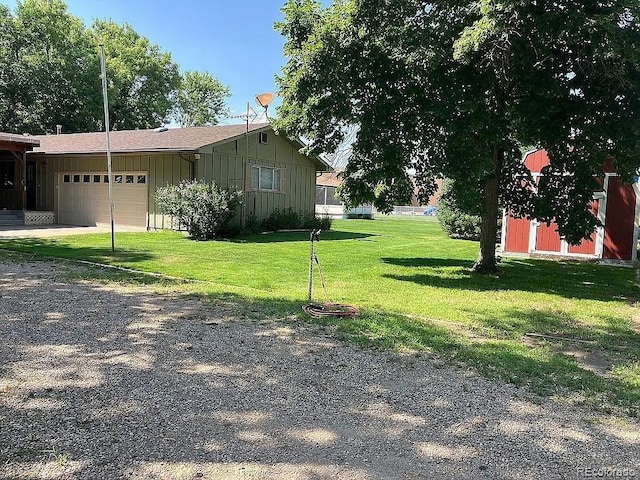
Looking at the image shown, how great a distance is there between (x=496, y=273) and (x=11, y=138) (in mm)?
15984

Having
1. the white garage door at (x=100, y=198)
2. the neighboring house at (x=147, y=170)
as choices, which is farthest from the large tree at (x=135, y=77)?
the white garage door at (x=100, y=198)

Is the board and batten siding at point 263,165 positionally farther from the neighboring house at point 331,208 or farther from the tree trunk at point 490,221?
the neighboring house at point 331,208

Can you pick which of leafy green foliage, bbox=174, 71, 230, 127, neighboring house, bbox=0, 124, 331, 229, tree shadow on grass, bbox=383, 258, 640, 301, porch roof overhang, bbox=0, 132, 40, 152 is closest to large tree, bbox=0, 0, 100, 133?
leafy green foliage, bbox=174, 71, 230, 127

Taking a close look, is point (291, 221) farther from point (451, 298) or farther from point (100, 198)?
point (451, 298)

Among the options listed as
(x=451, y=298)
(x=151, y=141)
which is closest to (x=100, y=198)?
(x=151, y=141)

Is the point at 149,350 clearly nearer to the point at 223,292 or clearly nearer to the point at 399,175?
the point at 223,292

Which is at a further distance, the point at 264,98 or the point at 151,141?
the point at 151,141

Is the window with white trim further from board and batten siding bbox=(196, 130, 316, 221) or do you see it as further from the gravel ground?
the gravel ground

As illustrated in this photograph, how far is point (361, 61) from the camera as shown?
28.2 feet

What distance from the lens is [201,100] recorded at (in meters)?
48.9

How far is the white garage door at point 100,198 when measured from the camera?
57.8ft

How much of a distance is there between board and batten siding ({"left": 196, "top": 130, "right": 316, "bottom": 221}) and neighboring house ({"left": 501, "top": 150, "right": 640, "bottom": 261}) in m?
9.17

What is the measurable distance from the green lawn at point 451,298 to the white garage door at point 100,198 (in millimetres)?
3480

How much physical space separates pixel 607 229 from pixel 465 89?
7866 millimetres
